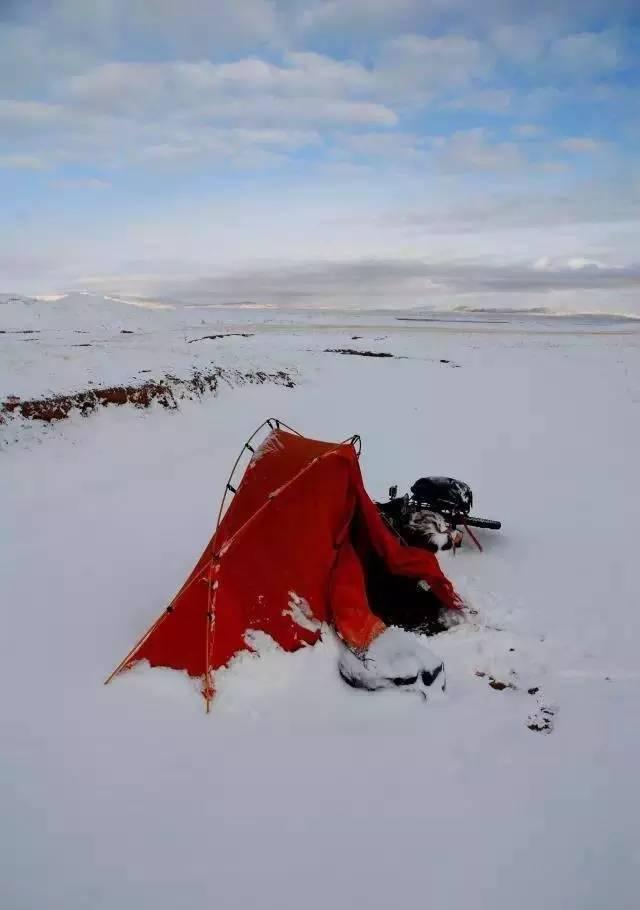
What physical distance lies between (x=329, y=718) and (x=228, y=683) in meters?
0.86

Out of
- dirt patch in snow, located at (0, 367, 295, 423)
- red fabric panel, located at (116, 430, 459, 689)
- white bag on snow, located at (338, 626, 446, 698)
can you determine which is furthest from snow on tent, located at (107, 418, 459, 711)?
dirt patch in snow, located at (0, 367, 295, 423)

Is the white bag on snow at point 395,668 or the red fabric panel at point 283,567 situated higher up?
the red fabric panel at point 283,567

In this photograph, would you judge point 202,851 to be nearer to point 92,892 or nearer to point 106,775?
point 92,892

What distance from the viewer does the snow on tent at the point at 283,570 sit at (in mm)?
4820

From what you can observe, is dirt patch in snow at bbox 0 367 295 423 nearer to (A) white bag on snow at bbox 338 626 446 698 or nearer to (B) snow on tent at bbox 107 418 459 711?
(B) snow on tent at bbox 107 418 459 711

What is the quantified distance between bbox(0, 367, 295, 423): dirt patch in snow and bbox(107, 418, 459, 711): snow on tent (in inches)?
316

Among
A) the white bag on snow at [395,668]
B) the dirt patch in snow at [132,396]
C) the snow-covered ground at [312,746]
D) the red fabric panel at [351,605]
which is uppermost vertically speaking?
the dirt patch in snow at [132,396]

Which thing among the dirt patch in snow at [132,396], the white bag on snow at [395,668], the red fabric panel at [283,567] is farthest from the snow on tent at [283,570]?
the dirt patch in snow at [132,396]

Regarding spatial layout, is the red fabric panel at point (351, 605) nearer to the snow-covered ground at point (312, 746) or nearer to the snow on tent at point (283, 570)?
the snow on tent at point (283, 570)

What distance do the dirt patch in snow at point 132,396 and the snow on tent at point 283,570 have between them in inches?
316

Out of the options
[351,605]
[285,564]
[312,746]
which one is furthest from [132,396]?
[312,746]

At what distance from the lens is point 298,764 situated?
13.4ft

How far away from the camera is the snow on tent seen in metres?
4.82

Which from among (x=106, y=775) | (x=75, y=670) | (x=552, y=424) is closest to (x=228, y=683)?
(x=106, y=775)
